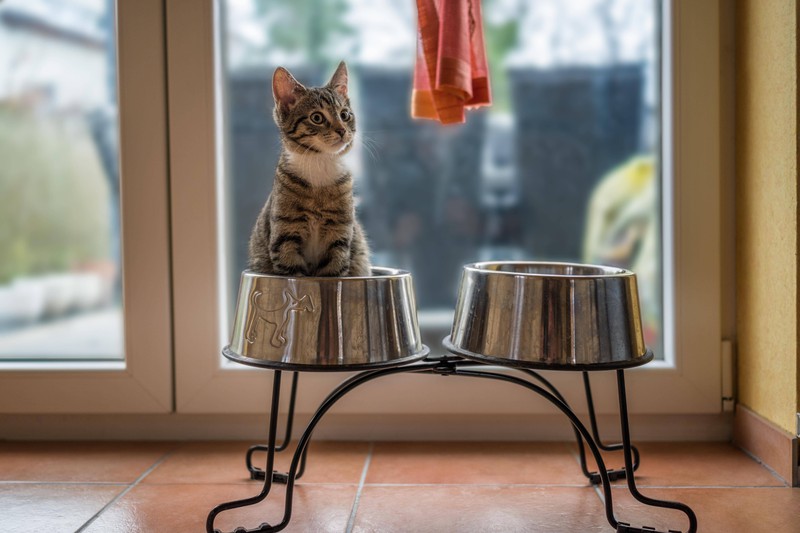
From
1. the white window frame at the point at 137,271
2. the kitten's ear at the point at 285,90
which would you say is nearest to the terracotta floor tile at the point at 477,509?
the white window frame at the point at 137,271

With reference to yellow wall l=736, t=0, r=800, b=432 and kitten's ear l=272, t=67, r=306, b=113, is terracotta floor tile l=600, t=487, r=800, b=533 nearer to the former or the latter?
yellow wall l=736, t=0, r=800, b=432

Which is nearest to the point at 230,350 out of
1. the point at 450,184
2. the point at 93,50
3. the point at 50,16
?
the point at 450,184

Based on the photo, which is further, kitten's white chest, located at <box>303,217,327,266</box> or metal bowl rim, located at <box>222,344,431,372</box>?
kitten's white chest, located at <box>303,217,327,266</box>

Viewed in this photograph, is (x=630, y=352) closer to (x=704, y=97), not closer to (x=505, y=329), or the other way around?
(x=505, y=329)

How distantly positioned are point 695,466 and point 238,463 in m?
0.83

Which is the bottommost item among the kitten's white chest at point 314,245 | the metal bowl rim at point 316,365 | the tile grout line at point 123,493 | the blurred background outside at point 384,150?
the tile grout line at point 123,493

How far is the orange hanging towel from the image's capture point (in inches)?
43.2

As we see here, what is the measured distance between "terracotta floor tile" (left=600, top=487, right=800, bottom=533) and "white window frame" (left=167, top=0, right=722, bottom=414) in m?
0.26

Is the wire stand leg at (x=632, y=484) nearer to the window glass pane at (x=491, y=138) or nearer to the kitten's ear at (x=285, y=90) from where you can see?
the window glass pane at (x=491, y=138)

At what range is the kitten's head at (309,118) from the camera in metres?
1.12

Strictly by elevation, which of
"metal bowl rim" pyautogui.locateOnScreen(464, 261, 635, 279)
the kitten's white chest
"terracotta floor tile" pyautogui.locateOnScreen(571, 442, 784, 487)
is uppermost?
the kitten's white chest

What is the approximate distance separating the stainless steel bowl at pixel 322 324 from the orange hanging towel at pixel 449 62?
34cm

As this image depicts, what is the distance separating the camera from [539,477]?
4.02ft

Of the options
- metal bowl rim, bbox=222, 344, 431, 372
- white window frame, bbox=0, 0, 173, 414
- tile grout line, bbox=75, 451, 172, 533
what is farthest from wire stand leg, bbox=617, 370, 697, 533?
white window frame, bbox=0, 0, 173, 414
